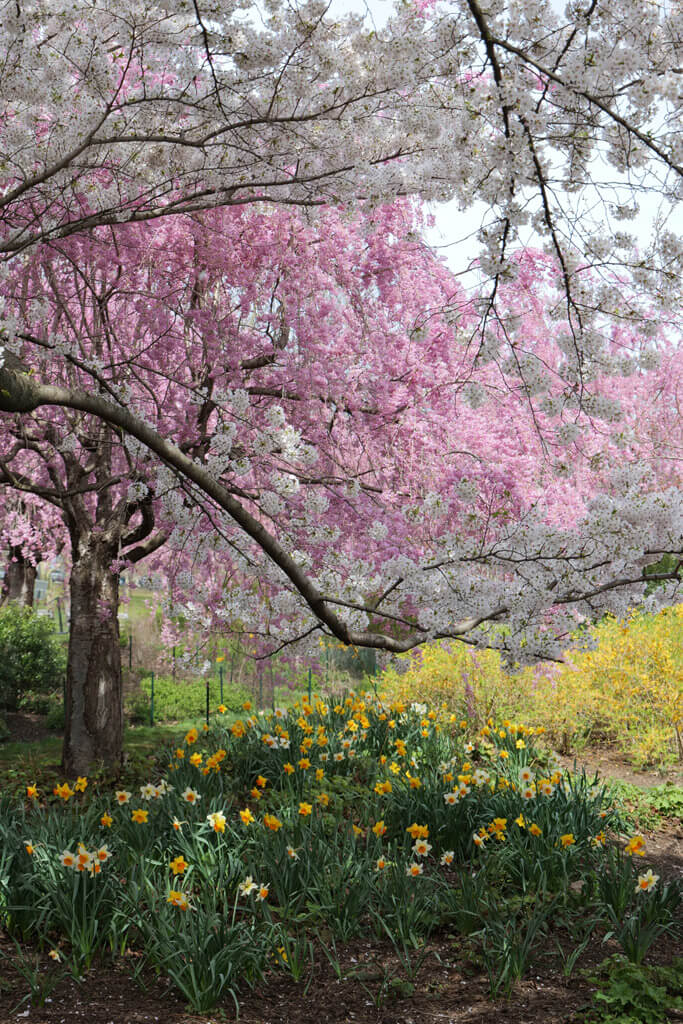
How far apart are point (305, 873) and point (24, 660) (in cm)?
783

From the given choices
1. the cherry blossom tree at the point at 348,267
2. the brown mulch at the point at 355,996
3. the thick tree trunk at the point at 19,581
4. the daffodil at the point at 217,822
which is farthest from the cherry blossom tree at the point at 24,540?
the brown mulch at the point at 355,996

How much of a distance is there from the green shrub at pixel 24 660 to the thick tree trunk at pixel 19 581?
8.34 feet

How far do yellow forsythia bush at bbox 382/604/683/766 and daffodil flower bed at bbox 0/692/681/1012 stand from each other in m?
2.79

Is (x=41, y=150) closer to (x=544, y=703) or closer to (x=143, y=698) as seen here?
(x=544, y=703)

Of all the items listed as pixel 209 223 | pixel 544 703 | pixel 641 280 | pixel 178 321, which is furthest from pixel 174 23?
pixel 544 703

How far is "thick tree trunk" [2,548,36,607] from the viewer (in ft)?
45.3

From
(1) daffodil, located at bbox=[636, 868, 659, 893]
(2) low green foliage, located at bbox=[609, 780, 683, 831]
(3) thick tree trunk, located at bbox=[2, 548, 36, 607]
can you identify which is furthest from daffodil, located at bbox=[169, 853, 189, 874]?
(3) thick tree trunk, located at bbox=[2, 548, 36, 607]

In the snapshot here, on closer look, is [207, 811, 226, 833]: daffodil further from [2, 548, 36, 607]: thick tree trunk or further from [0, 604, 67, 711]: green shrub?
[2, 548, 36, 607]: thick tree trunk

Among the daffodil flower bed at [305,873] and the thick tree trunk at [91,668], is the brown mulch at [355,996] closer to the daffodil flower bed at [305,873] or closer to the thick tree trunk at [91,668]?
the daffodil flower bed at [305,873]

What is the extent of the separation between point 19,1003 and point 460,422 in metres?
4.71

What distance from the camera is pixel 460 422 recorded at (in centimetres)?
640

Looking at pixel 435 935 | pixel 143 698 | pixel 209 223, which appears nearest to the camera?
pixel 435 935

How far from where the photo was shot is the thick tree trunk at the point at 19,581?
13.8m

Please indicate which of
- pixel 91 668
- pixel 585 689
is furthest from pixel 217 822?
pixel 585 689
